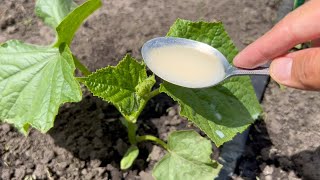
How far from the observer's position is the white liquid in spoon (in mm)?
1671

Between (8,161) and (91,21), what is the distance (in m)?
0.86

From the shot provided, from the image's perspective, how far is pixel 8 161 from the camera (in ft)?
7.02

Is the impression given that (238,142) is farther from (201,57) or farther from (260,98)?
(201,57)

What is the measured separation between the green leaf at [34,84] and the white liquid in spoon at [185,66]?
294 mm

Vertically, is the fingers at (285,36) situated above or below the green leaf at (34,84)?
above

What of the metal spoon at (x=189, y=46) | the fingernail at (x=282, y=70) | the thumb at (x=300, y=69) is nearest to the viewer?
the thumb at (x=300, y=69)

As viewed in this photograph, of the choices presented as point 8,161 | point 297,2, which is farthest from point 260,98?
point 8,161

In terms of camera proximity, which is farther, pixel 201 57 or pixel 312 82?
pixel 201 57

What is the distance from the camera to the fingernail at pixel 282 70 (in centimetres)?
158

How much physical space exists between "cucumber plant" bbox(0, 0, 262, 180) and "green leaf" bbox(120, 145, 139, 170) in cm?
15

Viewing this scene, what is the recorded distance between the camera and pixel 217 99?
1.86 metres

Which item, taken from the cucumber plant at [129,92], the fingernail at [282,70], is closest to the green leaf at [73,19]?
the cucumber plant at [129,92]

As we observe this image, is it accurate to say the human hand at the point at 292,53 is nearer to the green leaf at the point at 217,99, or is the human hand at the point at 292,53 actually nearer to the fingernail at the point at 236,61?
the fingernail at the point at 236,61

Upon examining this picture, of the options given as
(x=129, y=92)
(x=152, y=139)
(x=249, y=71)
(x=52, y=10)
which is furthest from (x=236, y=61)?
(x=52, y=10)
